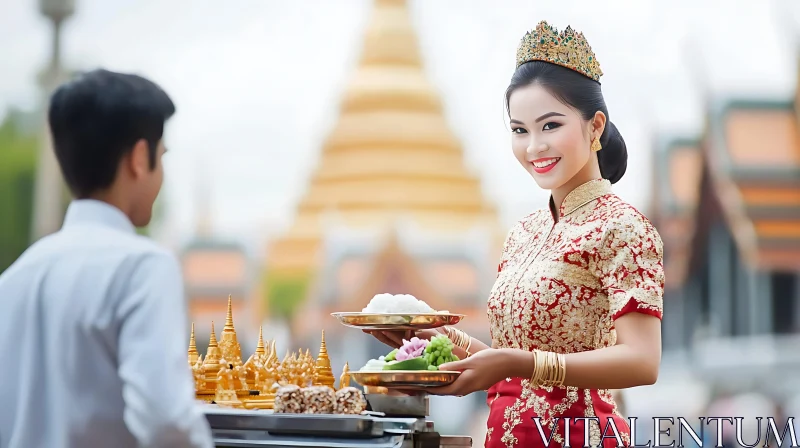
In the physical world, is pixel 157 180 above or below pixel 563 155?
below

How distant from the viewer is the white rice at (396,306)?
209 cm

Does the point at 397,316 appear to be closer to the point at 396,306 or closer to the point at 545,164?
the point at 396,306

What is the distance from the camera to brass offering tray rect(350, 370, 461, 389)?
1.92 meters

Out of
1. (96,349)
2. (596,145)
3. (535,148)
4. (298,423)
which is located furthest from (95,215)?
(596,145)

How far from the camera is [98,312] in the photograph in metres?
1.45

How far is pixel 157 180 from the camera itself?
1.60 metres

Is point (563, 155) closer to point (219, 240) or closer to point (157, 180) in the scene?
point (157, 180)

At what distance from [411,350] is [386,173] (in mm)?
14218

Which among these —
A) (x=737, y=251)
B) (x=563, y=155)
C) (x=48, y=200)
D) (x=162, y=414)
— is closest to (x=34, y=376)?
(x=162, y=414)

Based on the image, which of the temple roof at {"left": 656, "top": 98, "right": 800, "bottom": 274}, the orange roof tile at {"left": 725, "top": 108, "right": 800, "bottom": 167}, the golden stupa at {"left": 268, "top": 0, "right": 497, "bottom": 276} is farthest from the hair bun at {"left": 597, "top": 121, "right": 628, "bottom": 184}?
the golden stupa at {"left": 268, "top": 0, "right": 497, "bottom": 276}

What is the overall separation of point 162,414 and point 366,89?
15566 millimetres

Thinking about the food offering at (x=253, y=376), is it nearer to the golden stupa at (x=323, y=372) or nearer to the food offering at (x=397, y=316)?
the golden stupa at (x=323, y=372)

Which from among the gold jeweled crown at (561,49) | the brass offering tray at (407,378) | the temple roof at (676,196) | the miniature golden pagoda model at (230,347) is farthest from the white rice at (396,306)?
the temple roof at (676,196)

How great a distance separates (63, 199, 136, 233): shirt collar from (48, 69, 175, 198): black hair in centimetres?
A: 2
